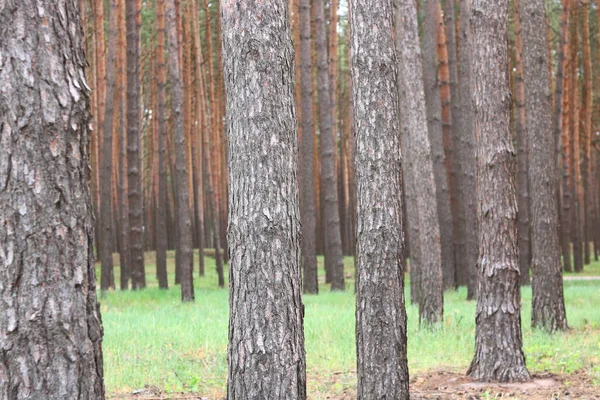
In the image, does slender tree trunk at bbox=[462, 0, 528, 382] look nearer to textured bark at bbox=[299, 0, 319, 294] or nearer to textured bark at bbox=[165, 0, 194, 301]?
textured bark at bbox=[165, 0, 194, 301]

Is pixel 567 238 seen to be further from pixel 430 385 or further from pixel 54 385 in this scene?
pixel 54 385

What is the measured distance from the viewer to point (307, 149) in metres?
15.8

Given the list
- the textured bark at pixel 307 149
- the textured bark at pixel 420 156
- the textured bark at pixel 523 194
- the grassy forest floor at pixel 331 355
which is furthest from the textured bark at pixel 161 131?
the textured bark at pixel 523 194

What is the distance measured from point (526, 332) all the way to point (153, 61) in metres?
21.1

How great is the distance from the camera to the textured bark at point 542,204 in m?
9.20

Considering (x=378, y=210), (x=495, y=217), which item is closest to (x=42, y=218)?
(x=378, y=210)

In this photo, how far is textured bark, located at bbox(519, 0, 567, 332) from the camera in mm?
9203

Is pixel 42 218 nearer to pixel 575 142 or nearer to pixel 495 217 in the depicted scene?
pixel 495 217

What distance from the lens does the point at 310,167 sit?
52.6 ft

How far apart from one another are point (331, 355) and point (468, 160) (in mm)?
8389

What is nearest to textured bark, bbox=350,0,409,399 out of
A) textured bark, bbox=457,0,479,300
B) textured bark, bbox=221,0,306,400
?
textured bark, bbox=221,0,306,400

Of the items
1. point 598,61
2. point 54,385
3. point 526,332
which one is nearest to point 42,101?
point 54,385

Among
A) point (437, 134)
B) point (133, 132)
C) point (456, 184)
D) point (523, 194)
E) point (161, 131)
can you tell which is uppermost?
point (161, 131)

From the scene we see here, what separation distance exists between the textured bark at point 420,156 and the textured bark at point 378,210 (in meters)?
4.42
